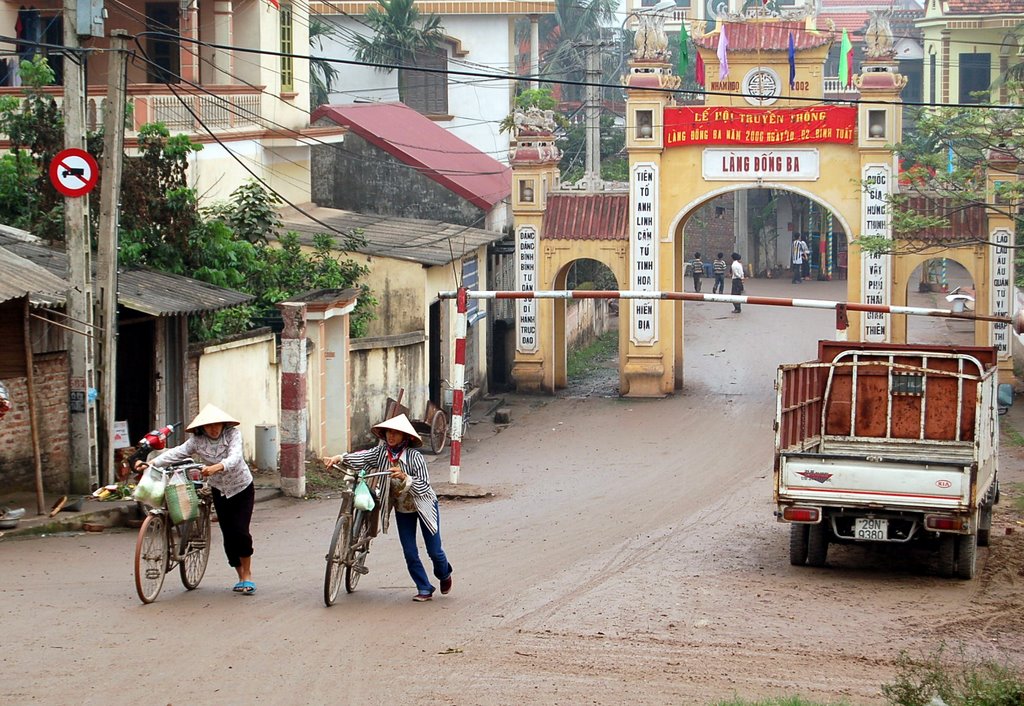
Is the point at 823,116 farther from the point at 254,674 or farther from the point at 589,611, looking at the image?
the point at 254,674

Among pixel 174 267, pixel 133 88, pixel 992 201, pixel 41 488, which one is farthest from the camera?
pixel 992 201

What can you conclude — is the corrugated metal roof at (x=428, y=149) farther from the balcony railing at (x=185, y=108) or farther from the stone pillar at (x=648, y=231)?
the balcony railing at (x=185, y=108)

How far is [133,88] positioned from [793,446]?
1338 centimetres

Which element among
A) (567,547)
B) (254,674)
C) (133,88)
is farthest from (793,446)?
(133,88)

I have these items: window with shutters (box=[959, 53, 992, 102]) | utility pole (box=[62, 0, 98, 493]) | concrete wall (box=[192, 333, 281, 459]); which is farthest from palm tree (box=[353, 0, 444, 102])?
utility pole (box=[62, 0, 98, 493])

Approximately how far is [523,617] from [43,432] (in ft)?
21.5

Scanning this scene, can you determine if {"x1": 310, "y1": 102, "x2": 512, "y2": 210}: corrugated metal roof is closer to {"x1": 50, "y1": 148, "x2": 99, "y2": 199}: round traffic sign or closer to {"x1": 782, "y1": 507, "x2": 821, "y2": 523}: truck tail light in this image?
{"x1": 50, "y1": 148, "x2": 99, "y2": 199}: round traffic sign

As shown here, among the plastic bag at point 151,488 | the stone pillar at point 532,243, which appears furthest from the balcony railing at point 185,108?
the plastic bag at point 151,488

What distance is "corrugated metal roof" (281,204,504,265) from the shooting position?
25.1 m

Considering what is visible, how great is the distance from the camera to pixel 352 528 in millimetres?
9914

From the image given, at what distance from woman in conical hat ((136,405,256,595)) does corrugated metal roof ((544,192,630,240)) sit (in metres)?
19.7

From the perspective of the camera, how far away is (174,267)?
17.5 m

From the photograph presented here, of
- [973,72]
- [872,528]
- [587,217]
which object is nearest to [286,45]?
[587,217]

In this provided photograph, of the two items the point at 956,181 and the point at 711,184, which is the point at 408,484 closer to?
the point at 956,181
